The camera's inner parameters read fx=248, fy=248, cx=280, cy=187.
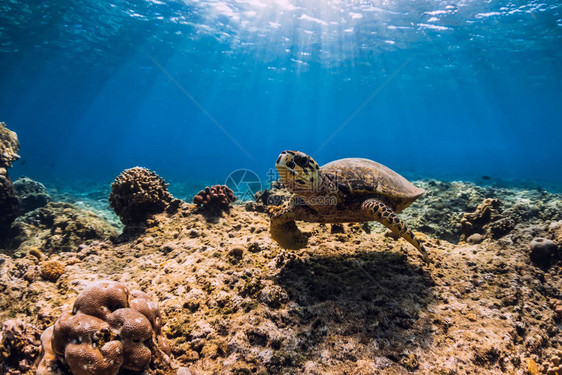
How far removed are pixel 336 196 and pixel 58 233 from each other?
7639mm

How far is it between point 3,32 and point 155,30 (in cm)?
1348

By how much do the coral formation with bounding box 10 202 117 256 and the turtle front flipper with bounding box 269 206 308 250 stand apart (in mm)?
3892

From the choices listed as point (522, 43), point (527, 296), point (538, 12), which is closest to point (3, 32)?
point (527, 296)

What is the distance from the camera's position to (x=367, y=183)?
3.86 m

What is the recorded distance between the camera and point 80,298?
2.30 metres

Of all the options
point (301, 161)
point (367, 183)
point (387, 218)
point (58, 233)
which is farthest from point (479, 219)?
point (58, 233)

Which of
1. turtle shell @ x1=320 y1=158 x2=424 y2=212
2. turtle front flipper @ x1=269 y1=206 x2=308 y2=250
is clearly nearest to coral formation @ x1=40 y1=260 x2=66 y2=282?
turtle front flipper @ x1=269 y1=206 x2=308 y2=250

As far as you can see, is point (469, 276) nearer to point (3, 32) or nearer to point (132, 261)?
point (132, 261)

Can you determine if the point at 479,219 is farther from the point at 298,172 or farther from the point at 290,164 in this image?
the point at 290,164

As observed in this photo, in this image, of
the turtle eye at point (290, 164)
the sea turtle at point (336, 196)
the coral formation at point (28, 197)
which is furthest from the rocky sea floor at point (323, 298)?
the coral formation at point (28, 197)

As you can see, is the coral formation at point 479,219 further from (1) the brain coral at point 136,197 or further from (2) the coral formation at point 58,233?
(2) the coral formation at point 58,233

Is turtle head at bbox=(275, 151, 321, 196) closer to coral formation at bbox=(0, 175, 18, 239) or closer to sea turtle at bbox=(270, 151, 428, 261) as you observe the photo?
sea turtle at bbox=(270, 151, 428, 261)

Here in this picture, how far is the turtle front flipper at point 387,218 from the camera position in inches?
133

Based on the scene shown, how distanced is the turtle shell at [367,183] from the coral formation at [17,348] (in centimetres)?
382
